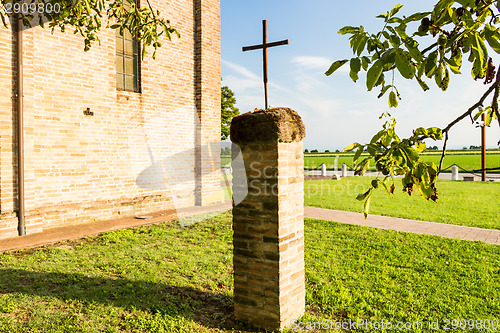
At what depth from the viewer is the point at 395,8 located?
3.87ft

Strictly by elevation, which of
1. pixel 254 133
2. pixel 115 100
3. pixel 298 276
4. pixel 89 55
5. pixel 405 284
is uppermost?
pixel 89 55

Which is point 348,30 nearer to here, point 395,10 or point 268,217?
point 395,10

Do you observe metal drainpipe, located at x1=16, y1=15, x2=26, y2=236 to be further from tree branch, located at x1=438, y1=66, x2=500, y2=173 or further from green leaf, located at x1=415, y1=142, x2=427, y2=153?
tree branch, located at x1=438, y1=66, x2=500, y2=173

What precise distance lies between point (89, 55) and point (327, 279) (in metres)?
7.27

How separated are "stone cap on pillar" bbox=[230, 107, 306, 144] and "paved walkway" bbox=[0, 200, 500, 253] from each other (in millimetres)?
5130

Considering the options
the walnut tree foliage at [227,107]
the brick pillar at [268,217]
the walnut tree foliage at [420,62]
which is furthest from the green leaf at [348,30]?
the walnut tree foliage at [227,107]

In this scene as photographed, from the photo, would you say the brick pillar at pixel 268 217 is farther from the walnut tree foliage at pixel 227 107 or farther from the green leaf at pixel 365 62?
the walnut tree foliage at pixel 227 107

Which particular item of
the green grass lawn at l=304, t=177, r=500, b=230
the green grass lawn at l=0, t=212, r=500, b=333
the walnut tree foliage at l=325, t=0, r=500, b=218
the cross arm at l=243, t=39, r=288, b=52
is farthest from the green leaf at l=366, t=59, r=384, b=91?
the cross arm at l=243, t=39, r=288, b=52

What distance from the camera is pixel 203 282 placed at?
448 cm

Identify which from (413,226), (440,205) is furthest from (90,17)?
(440,205)

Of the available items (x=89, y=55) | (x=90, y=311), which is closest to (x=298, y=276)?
(x=90, y=311)

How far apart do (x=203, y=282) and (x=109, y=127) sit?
5351mm

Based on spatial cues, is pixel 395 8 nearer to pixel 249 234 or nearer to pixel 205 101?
pixel 249 234

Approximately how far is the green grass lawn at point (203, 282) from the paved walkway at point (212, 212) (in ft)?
1.57
